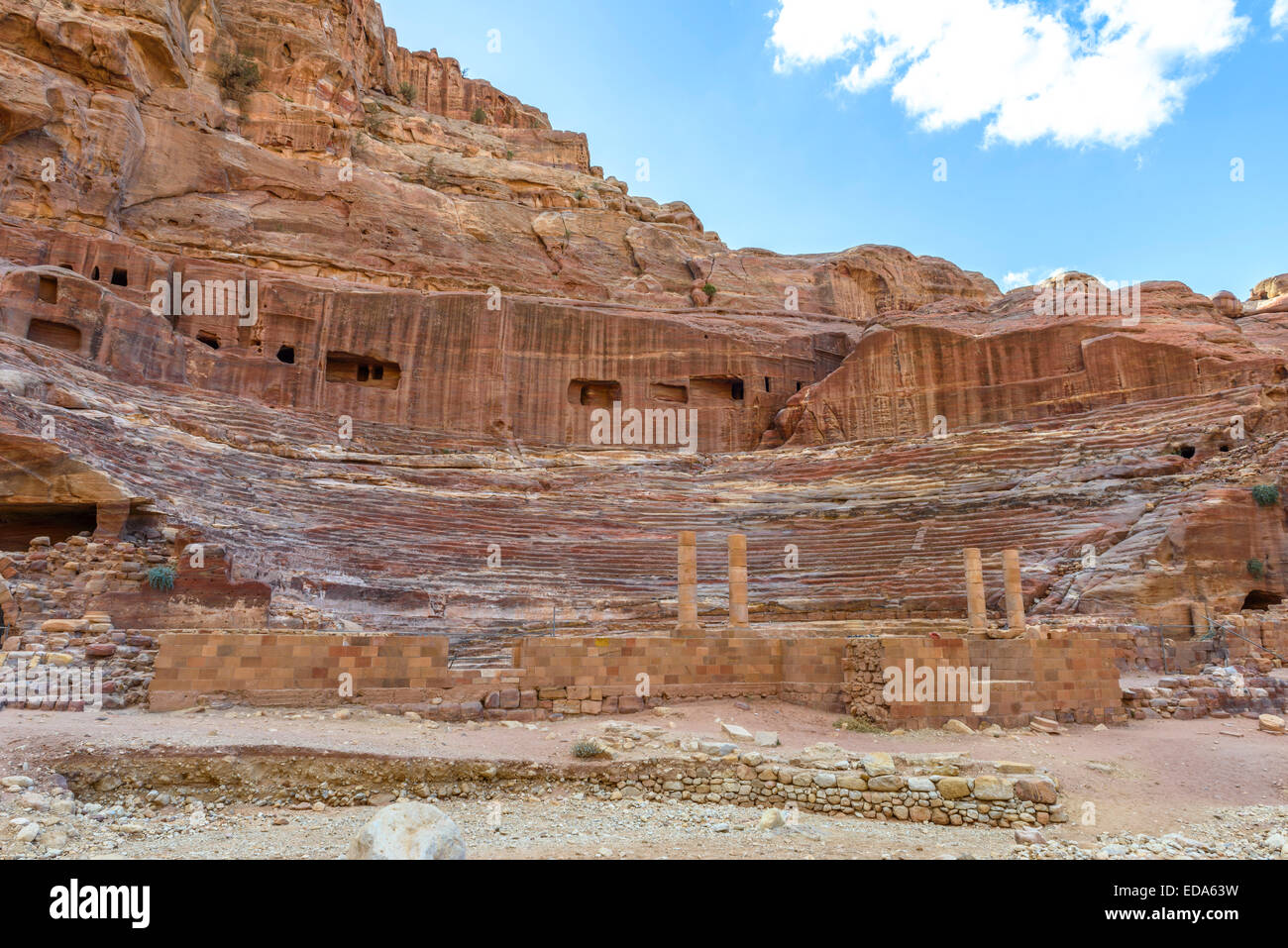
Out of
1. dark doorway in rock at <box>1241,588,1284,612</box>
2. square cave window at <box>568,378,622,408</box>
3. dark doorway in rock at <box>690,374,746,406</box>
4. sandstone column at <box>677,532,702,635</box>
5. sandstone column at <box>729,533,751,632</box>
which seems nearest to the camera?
sandstone column at <box>677,532,702,635</box>

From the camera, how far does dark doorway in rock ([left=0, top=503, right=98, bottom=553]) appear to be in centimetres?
1584

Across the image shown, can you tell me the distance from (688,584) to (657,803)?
6822mm

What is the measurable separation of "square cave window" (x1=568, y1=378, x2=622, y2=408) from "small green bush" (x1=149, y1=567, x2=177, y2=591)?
18.9 meters

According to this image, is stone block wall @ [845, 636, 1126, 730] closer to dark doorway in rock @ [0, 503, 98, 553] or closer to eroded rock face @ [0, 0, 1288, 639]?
eroded rock face @ [0, 0, 1288, 639]

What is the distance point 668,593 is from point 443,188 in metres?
29.6

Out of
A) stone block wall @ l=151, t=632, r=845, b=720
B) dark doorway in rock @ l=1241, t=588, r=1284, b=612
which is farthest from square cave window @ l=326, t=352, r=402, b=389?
dark doorway in rock @ l=1241, t=588, r=1284, b=612

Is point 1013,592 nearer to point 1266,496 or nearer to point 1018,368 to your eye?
point 1266,496

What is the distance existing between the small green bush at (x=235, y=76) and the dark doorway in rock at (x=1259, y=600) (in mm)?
44238

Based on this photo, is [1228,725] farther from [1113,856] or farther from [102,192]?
[102,192]

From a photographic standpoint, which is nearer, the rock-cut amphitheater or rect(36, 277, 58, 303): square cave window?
the rock-cut amphitheater

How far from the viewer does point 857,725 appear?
35.6 ft

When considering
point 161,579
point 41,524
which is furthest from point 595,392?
point 161,579
